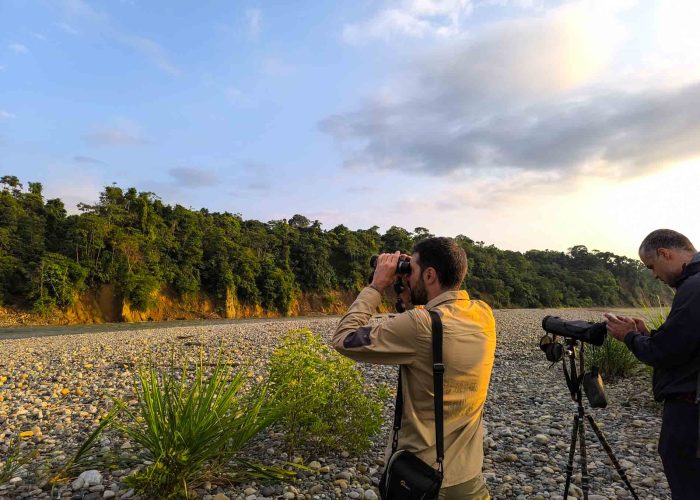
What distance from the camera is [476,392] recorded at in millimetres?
1797

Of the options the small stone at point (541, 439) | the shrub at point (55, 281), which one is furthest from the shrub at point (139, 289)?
the small stone at point (541, 439)

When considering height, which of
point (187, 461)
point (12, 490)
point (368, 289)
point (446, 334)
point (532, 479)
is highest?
point (368, 289)

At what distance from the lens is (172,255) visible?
36062 mm

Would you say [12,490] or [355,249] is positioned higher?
[355,249]

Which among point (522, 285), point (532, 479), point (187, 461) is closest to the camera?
point (187, 461)

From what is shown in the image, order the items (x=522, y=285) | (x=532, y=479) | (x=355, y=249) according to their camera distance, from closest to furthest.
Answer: (x=532, y=479)
(x=355, y=249)
(x=522, y=285)

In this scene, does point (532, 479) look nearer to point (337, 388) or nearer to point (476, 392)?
point (337, 388)

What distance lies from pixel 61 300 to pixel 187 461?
99.8ft

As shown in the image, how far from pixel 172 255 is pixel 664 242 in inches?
1477

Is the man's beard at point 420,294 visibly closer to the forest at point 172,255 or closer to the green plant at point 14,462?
the green plant at point 14,462

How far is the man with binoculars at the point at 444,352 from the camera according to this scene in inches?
66.3

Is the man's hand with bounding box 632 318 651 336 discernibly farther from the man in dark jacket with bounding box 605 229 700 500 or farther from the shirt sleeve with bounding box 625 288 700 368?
the shirt sleeve with bounding box 625 288 700 368

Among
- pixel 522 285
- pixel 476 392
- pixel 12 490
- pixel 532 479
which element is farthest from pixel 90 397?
pixel 522 285

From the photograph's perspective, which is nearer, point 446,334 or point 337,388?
point 446,334
